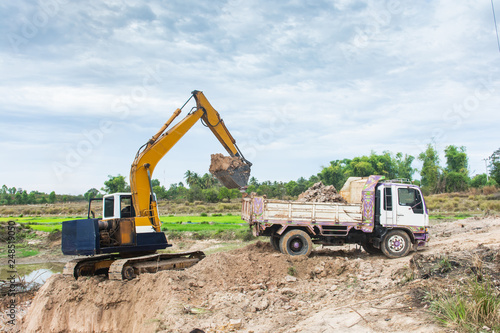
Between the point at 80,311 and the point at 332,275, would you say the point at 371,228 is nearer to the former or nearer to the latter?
the point at 332,275

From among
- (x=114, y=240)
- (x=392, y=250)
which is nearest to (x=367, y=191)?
(x=392, y=250)

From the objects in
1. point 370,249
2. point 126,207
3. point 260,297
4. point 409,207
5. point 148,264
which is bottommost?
point 260,297

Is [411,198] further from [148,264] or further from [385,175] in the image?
[385,175]

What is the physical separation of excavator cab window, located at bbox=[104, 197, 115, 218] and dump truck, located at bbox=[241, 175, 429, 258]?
15.2 feet

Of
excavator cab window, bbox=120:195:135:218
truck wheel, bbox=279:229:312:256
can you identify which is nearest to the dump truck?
truck wheel, bbox=279:229:312:256

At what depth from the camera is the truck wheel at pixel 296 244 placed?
1312 cm

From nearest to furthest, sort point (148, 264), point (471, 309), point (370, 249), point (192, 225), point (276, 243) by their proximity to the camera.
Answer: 1. point (471, 309)
2. point (148, 264)
3. point (276, 243)
4. point (370, 249)
5. point (192, 225)

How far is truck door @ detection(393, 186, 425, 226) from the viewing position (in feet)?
43.8

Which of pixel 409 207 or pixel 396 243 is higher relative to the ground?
pixel 409 207

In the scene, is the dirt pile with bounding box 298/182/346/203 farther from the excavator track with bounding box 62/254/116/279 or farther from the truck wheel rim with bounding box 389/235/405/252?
Answer: the excavator track with bounding box 62/254/116/279

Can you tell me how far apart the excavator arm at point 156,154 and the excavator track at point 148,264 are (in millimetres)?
990

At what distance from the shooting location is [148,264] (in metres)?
11.5

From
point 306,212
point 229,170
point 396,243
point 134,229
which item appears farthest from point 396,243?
point 134,229

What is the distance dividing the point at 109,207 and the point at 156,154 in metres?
2.22
